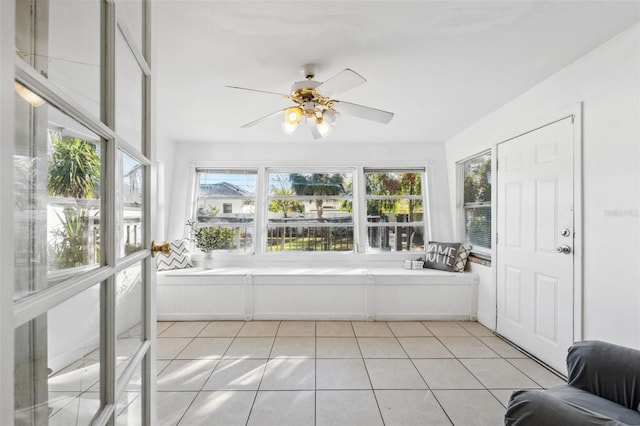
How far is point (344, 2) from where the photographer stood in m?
1.62

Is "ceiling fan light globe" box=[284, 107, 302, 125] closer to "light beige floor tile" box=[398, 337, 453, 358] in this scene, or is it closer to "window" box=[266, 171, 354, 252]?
"window" box=[266, 171, 354, 252]

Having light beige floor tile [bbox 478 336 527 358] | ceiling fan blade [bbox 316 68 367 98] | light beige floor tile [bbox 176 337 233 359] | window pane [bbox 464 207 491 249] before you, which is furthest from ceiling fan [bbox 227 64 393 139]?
light beige floor tile [bbox 478 336 527 358]

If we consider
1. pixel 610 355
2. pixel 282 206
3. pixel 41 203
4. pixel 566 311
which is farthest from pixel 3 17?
pixel 282 206

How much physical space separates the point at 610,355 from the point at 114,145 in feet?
7.26

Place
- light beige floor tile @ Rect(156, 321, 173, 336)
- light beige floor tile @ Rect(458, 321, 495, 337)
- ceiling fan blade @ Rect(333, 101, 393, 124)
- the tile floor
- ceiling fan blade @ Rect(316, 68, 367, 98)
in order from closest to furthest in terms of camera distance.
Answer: ceiling fan blade @ Rect(316, 68, 367, 98)
the tile floor
ceiling fan blade @ Rect(333, 101, 393, 124)
light beige floor tile @ Rect(458, 321, 495, 337)
light beige floor tile @ Rect(156, 321, 173, 336)

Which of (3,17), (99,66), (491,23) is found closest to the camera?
(3,17)

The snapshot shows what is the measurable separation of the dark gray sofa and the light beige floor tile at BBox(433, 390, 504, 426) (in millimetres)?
608

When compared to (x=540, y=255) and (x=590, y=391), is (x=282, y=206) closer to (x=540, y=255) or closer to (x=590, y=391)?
(x=540, y=255)

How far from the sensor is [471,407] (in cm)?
207

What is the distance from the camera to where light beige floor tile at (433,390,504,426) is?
6.36 feet

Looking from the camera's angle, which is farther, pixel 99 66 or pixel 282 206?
pixel 282 206

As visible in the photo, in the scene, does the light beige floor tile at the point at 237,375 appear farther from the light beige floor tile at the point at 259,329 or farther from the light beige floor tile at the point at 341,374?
the light beige floor tile at the point at 259,329

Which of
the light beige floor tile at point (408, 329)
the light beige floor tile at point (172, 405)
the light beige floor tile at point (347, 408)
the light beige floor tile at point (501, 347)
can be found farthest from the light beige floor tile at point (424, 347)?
the light beige floor tile at point (172, 405)

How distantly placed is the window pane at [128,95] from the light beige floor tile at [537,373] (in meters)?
3.09
